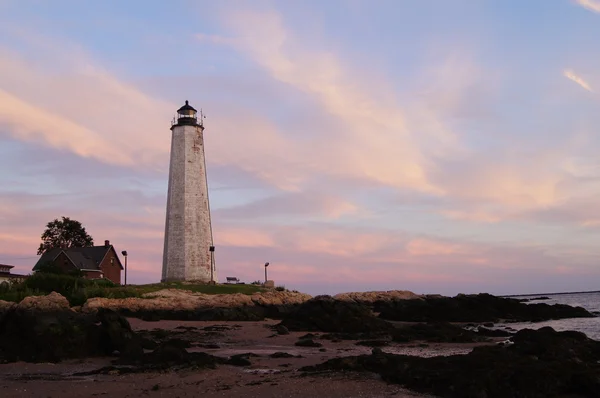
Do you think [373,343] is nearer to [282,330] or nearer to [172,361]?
[282,330]

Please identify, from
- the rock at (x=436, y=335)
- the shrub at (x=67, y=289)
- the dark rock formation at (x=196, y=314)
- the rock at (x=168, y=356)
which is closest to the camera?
the rock at (x=168, y=356)

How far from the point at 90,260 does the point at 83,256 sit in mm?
1003

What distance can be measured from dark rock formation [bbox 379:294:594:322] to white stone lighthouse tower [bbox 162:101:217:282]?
57.9 ft

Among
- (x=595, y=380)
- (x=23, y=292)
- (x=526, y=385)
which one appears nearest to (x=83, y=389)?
(x=526, y=385)

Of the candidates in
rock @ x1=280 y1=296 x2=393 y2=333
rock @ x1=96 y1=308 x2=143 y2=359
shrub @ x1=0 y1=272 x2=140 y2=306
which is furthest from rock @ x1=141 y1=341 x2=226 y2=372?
shrub @ x1=0 y1=272 x2=140 y2=306

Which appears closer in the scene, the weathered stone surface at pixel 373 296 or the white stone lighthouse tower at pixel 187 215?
the white stone lighthouse tower at pixel 187 215

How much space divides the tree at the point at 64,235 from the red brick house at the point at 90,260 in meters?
8.47

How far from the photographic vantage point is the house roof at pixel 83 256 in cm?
6278

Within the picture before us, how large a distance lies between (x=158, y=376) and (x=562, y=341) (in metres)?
13.1

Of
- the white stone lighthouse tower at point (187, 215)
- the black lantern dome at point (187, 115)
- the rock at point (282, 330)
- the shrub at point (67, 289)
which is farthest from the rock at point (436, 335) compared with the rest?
the black lantern dome at point (187, 115)

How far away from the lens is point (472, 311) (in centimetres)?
4669

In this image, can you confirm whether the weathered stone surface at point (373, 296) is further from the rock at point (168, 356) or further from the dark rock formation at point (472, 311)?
the rock at point (168, 356)

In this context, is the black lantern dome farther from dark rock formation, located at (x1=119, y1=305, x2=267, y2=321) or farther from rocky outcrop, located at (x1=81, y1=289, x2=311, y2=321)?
dark rock formation, located at (x1=119, y1=305, x2=267, y2=321)

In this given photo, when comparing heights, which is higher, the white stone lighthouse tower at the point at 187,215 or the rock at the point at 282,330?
the white stone lighthouse tower at the point at 187,215
